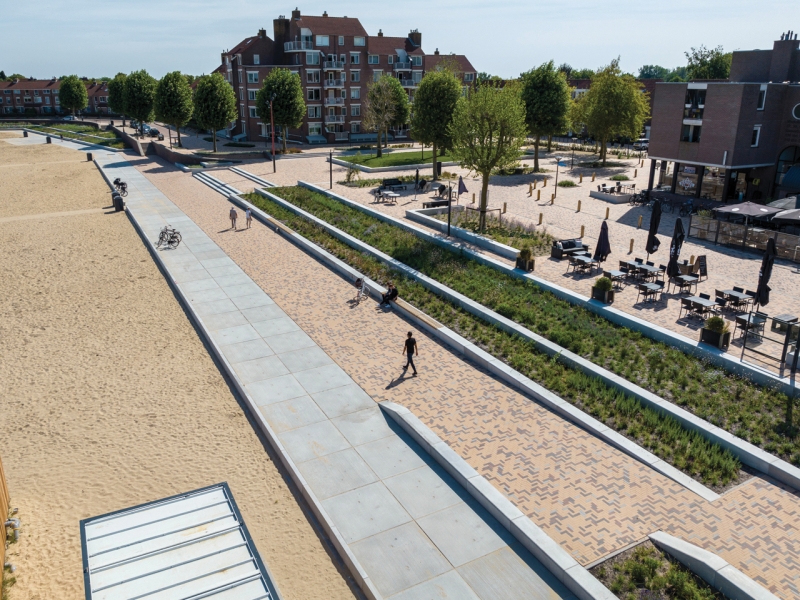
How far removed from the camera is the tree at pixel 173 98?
197 ft

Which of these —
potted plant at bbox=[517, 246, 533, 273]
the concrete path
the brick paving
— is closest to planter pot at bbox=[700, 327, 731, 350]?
the brick paving

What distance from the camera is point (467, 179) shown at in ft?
147

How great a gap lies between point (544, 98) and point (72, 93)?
85692mm

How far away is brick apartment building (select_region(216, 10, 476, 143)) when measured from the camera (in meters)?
68.8

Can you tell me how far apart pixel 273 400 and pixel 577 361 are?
8135mm

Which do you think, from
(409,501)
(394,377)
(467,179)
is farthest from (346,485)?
(467,179)

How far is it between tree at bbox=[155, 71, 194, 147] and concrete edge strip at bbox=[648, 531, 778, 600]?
201ft

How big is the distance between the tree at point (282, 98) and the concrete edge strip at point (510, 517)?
1873 inches

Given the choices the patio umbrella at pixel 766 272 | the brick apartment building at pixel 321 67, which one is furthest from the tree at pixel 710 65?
the patio umbrella at pixel 766 272

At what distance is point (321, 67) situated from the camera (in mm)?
69375

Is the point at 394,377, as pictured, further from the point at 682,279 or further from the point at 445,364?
the point at 682,279

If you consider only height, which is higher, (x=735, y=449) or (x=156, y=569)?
(x=735, y=449)

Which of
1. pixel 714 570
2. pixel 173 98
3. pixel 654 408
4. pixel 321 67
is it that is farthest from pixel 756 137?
pixel 173 98

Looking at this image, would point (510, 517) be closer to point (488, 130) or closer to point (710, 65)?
point (488, 130)
